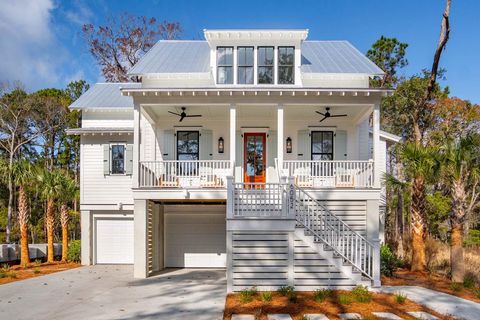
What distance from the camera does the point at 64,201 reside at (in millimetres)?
17672

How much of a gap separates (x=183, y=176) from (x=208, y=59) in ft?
17.4

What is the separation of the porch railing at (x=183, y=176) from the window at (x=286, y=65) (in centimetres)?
369

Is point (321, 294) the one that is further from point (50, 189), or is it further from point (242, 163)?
point (50, 189)

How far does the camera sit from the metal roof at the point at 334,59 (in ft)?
48.4

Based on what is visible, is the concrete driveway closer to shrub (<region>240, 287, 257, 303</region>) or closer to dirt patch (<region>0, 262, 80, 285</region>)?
shrub (<region>240, 287, 257, 303</region>)

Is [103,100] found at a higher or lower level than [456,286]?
higher

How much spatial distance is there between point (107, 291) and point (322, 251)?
5914mm

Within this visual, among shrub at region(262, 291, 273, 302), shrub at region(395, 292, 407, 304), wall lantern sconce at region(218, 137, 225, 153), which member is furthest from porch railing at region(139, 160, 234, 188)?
shrub at region(395, 292, 407, 304)

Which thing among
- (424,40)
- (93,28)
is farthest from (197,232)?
(93,28)

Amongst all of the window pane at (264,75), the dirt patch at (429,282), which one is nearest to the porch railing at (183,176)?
the window pane at (264,75)

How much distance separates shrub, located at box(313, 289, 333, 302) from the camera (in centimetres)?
967

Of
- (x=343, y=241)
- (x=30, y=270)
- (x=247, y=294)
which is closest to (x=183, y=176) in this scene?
(x=247, y=294)

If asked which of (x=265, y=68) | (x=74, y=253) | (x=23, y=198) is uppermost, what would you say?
(x=265, y=68)

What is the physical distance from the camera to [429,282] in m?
12.1
